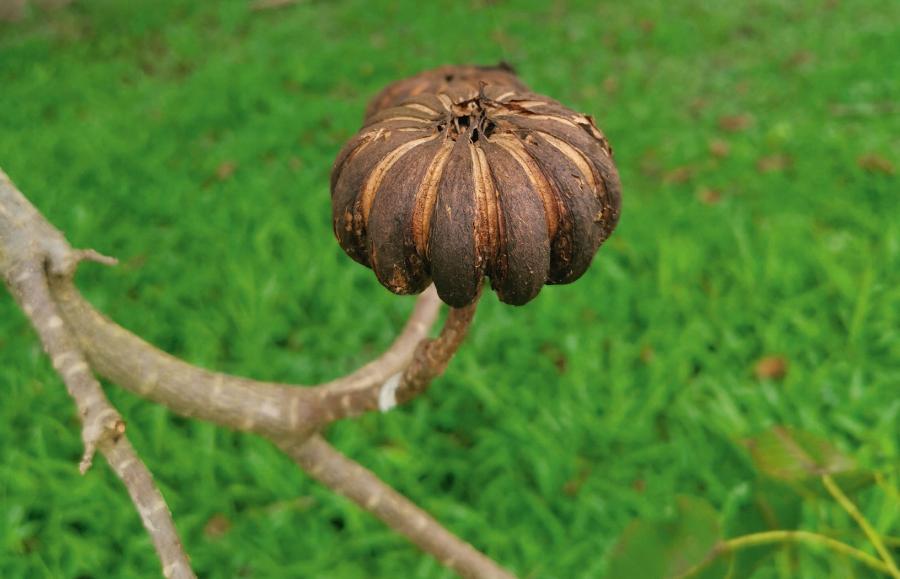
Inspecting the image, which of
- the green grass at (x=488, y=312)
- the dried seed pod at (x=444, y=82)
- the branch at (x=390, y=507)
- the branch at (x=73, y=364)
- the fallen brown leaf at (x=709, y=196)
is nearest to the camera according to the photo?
the branch at (x=73, y=364)

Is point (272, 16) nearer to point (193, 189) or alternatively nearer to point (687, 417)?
point (193, 189)

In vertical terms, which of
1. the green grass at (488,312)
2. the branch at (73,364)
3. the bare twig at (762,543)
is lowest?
the green grass at (488,312)

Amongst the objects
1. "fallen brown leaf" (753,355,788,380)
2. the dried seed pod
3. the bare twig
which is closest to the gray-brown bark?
the dried seed pod

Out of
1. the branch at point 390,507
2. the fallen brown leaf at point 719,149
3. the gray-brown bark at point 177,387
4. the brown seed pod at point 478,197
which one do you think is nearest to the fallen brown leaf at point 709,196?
the fallen brown leaf at point 719,149

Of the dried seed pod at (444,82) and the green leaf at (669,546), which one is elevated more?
the dried seed pod at (444,82)

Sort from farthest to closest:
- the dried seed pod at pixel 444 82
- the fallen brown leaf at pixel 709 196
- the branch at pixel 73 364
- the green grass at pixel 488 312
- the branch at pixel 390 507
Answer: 1. the fallen brown leaf at pixel 709 196
2. the green grass at pixel 488 312
3. the branch at pixel 390 507
4. the dried seed pod at pixel 444 82
5. the branch at pixel 73 364

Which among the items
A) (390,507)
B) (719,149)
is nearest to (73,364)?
(390,507)

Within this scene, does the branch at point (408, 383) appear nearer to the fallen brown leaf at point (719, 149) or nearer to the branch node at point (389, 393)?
the branch node at point (389, 393)
